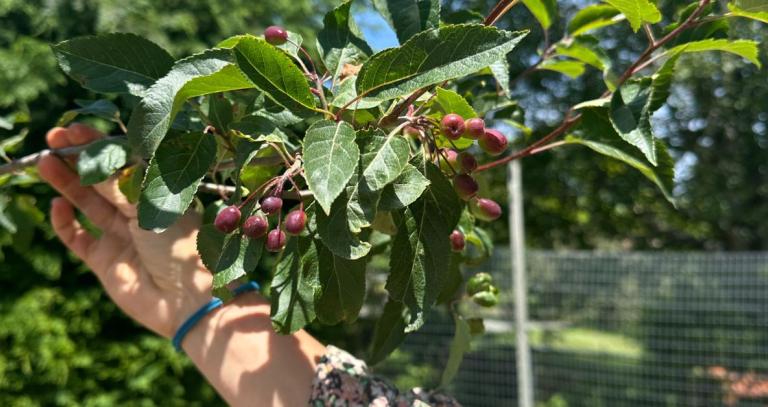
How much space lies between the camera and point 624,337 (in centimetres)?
380

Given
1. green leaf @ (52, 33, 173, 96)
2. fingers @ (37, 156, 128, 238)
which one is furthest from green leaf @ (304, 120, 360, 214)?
fingers @ (37, 156, 128, 238)

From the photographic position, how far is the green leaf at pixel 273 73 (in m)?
0.60

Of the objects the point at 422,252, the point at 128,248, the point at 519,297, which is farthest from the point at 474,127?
the point at 519,297

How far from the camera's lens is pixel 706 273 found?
3.56 m

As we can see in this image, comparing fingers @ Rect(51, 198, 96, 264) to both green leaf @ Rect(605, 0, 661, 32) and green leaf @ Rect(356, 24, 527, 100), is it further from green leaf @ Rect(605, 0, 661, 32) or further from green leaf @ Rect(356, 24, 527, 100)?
green leaf @ Rect(605, 0, 661, 32)

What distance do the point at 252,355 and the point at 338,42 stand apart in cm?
49

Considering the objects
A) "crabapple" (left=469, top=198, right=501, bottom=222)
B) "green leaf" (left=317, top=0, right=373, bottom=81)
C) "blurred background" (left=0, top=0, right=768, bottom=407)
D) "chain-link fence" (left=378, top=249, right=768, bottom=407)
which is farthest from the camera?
"chain-link fence" (left=378, top=249, right=768, bottom=407)

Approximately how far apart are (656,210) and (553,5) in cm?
512

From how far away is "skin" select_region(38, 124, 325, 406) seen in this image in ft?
3.32

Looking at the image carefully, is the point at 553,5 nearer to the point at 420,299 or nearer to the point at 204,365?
the point at 420,299

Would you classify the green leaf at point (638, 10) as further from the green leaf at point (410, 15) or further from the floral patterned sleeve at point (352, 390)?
the floral patterned sleeve at point (352, 390)

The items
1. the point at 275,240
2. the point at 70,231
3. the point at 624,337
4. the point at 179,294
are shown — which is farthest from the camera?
the point at 624,337

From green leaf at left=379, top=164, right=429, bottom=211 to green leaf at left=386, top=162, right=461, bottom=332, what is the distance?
67mm

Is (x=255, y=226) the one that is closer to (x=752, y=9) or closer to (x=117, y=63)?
(x=117, y=63)
